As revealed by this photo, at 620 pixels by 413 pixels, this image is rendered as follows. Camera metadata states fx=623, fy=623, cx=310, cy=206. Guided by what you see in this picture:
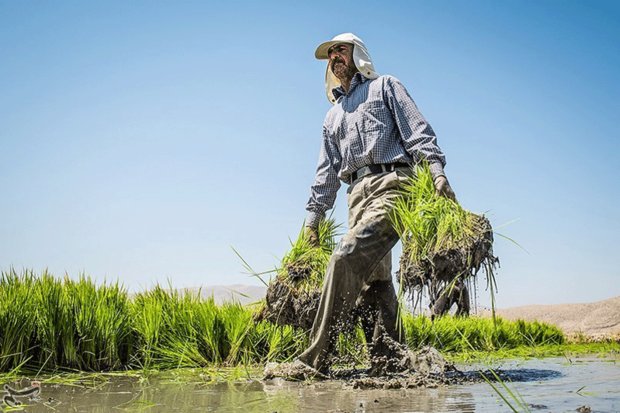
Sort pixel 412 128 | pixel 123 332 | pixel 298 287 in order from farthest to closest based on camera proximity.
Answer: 1. pixel 123 332
2. pixel 298 287
3. pixel 412 128

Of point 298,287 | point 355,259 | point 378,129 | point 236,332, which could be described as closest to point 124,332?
point 236,332

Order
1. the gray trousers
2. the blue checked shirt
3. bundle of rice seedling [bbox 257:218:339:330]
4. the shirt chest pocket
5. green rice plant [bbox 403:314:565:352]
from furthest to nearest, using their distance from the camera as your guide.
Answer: green rice plant [bbox 403:314:565:352]
bundle of rice seedling [bbox 257:218:339:330]
the shirt chest pocket
the blue checked shirt
the gray trousers

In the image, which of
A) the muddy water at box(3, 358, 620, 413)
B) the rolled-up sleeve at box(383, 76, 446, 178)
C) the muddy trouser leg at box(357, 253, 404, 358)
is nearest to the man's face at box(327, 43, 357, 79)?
the rolled-up sleeve at box(383, 76, 446, 178)

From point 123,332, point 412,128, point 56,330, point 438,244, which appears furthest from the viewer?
point 123,332

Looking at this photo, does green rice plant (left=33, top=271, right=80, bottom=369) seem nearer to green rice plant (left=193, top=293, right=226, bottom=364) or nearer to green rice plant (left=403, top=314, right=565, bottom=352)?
green rice plant (left=193, top=293, right=226, bottom=364)

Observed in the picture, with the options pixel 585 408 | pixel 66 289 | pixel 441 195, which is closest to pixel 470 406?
pixel 585 408

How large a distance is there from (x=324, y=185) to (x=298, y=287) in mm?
828

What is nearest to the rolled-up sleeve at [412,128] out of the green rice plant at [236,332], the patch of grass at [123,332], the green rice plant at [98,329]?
the patch of grass at [123,332]

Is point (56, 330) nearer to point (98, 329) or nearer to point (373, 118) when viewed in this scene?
point (98, 329)

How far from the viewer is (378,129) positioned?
14.1ft

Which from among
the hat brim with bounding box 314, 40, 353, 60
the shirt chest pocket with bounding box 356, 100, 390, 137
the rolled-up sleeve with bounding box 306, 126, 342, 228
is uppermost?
the hat brim with bounding box 314, 40, 353, 60

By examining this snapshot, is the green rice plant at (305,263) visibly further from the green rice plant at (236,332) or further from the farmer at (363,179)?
the green rice plant at (236,332)

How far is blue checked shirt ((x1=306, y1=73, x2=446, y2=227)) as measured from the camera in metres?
4.20

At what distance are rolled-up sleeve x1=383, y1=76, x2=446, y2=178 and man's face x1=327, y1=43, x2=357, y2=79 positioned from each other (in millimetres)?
358
